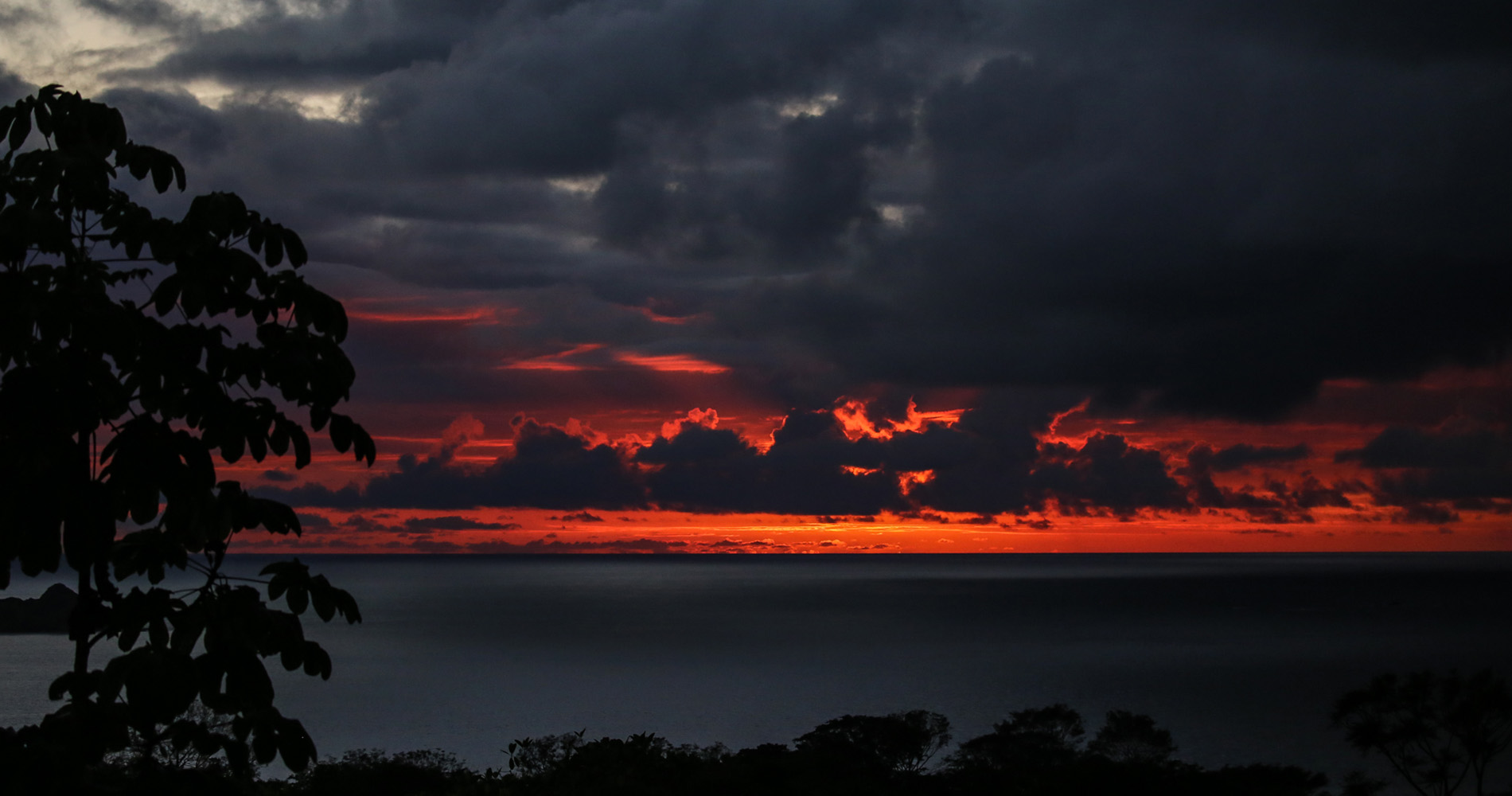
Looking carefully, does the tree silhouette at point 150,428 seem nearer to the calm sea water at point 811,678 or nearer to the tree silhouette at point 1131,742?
the tree silhouette at point 1131,742

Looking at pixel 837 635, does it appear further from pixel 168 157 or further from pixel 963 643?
pixel 168 157

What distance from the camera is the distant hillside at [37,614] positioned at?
183 meters

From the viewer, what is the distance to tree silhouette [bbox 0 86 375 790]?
5.96m

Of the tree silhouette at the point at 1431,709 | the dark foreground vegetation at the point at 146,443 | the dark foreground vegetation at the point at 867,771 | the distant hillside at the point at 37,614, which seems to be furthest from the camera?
the distant hillside at the point at 37,614

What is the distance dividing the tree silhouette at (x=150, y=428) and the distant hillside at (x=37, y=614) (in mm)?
203844

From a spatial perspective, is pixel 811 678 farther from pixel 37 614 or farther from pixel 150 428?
pixel 37 614

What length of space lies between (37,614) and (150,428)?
221731mm

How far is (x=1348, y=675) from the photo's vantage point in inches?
4845

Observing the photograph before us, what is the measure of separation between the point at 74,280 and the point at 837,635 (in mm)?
175375

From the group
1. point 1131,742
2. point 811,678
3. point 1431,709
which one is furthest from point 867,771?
point 811,678

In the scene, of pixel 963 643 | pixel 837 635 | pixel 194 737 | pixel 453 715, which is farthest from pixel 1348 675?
pixel 194 737

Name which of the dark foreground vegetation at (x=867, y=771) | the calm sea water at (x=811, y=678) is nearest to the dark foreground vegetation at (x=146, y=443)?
the dark foreground vegetation at (x=867, y=771)

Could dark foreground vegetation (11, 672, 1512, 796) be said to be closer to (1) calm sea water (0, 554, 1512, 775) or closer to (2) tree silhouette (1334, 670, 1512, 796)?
(2) tree silhouette (1334, 670, 1512, 796)

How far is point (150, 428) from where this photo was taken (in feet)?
20.5
